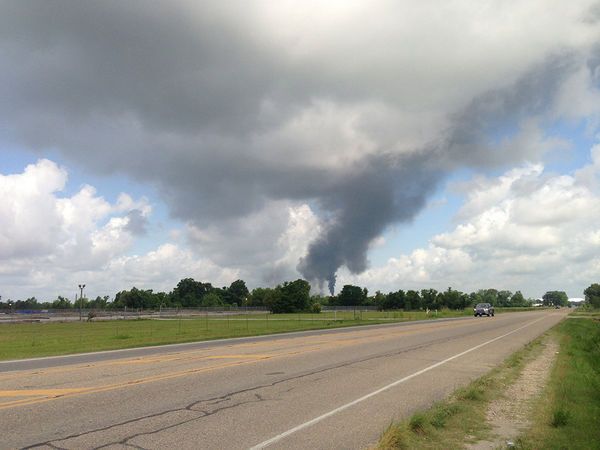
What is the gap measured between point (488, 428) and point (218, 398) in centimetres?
481

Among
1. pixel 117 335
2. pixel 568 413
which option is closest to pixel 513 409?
pixel 568 413

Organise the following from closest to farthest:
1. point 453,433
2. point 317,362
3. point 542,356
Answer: point 453,433 → point 317,362 → point 542,356

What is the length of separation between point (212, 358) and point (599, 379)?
1119cm

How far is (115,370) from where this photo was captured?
1360 cm

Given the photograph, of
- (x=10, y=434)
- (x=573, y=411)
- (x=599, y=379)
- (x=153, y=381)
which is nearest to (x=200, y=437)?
(x=10, y=434)

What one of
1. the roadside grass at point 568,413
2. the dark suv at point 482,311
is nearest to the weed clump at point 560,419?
the roadside grass at point 568,413

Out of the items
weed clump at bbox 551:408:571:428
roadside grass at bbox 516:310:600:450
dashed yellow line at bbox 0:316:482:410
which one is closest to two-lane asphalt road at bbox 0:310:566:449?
dashed yellow line at bbox 0:316:482:410

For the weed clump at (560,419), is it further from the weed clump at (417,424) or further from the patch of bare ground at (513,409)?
the weed clump at (417,424)

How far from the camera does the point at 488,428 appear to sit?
798 cm

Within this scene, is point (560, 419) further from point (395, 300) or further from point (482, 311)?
point (395, 300)

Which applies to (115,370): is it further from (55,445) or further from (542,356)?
(542,356)

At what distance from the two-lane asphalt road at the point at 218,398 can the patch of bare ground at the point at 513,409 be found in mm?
1211

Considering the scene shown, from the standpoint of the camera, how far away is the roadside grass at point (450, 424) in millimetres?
6770

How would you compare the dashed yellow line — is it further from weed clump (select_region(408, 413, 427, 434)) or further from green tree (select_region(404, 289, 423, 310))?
green tree (select_region(404, 289, 423, 310))
